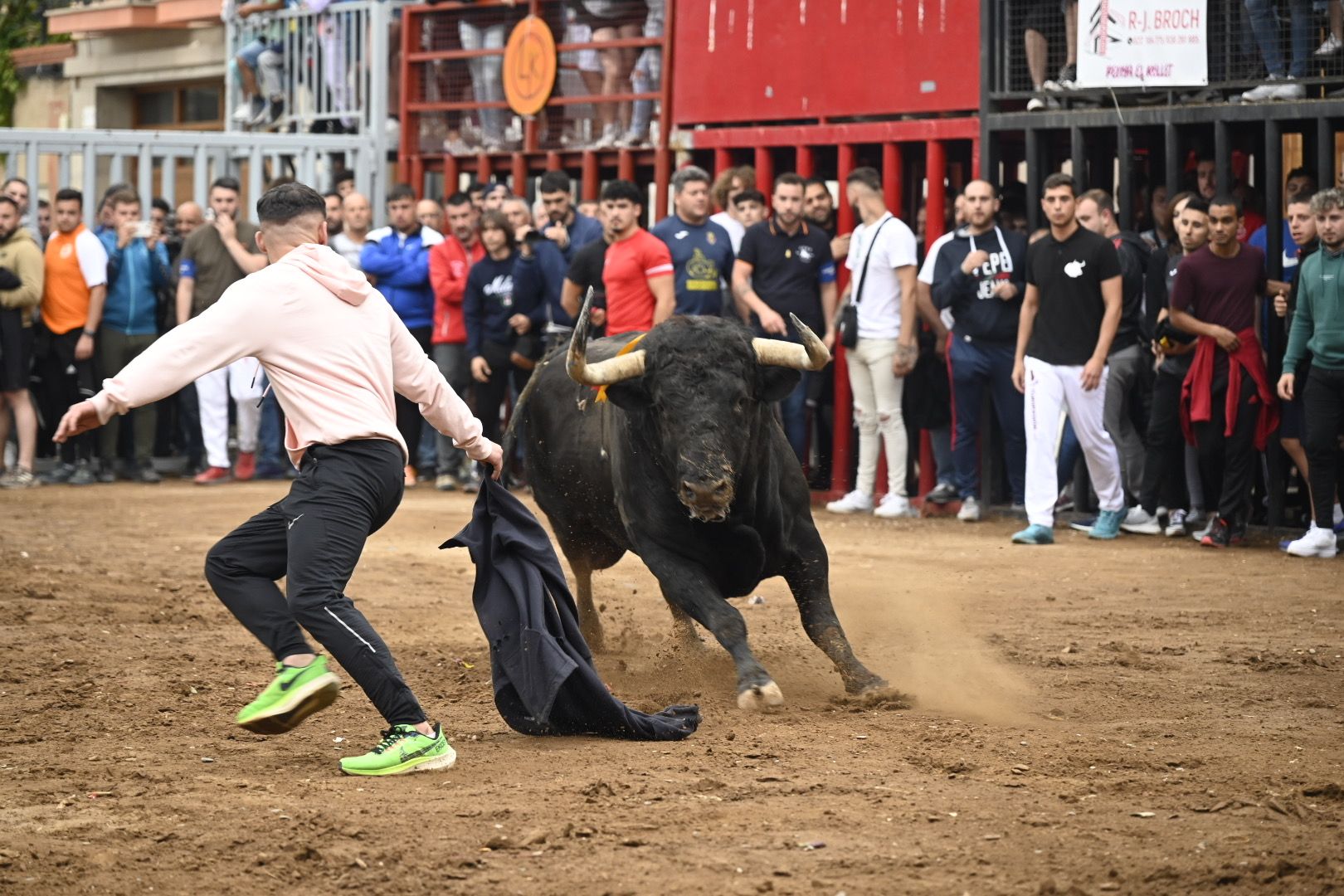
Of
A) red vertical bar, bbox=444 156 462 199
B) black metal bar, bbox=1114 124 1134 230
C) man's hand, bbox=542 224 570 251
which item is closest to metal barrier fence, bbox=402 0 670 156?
red vertical bar, bbox=444 156 462 199

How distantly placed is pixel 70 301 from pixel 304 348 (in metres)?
9.78

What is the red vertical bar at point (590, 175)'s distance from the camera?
1612 centimetres

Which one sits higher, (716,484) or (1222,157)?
(1222,157)

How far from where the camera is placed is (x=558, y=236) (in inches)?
551

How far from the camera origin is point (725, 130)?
14922 millimetres

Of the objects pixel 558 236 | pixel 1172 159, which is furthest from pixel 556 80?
pixel 1172 159

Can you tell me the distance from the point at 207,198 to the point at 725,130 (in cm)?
554

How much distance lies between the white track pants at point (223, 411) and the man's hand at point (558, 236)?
2.95 metres

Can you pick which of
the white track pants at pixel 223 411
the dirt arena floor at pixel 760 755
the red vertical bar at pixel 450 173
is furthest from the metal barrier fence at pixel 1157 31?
the white track pants at pixel 223 411

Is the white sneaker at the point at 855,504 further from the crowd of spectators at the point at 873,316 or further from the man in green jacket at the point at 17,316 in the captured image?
the man in green jacket at the point at 17,316

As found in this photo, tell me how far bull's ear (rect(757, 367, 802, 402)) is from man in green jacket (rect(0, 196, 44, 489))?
30.3ft

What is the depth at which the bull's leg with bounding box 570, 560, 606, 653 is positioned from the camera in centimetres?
852

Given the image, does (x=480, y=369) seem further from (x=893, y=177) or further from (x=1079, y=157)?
(x=1079, y=157)

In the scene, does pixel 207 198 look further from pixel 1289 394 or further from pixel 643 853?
pixel 643 853
